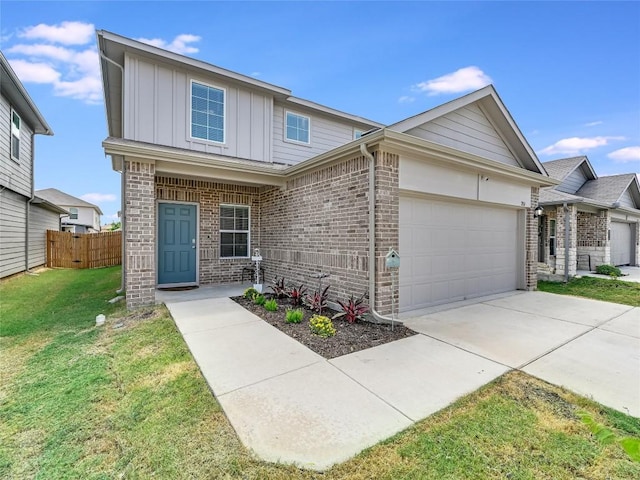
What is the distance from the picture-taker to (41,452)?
2.30 meters

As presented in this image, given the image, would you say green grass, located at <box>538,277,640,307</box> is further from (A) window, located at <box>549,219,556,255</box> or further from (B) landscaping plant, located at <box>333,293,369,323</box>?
(B) landscaping plant, located at <box>333,293,369,323</box>

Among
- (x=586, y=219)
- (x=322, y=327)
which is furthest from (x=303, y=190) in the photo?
(x=586, y=219)

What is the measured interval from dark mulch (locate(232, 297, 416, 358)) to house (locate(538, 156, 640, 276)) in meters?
8.73

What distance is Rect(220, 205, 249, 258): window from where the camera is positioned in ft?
29.2

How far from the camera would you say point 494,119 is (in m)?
7.78

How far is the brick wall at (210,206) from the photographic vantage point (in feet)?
26.5

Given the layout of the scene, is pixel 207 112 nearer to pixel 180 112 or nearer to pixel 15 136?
pixel 180 112

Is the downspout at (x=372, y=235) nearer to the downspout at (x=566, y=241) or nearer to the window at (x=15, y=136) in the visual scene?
the downspout at (x=566, y=241)

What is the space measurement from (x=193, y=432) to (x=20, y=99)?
1379 centimetres

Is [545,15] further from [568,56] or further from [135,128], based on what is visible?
[135,128]

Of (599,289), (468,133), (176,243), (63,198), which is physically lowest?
(599,289)

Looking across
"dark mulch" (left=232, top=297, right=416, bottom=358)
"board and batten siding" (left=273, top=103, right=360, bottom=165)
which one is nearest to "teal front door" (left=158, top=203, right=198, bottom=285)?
"board and batten siding" (left=273, top=103, right=360, bottom=165)

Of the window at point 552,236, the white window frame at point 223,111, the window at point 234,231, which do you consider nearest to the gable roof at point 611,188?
the window at point 552,236

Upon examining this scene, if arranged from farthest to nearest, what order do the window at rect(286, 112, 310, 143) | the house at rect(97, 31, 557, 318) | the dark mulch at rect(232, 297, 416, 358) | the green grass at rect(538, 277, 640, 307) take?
the window at rect(286, 112, 310, 143) < the green grass at rect(538, 277, 640, 307) < the house at rect(97, 31, 557, 318) < the dark mulch at rect(232, 297, 416, 358)
